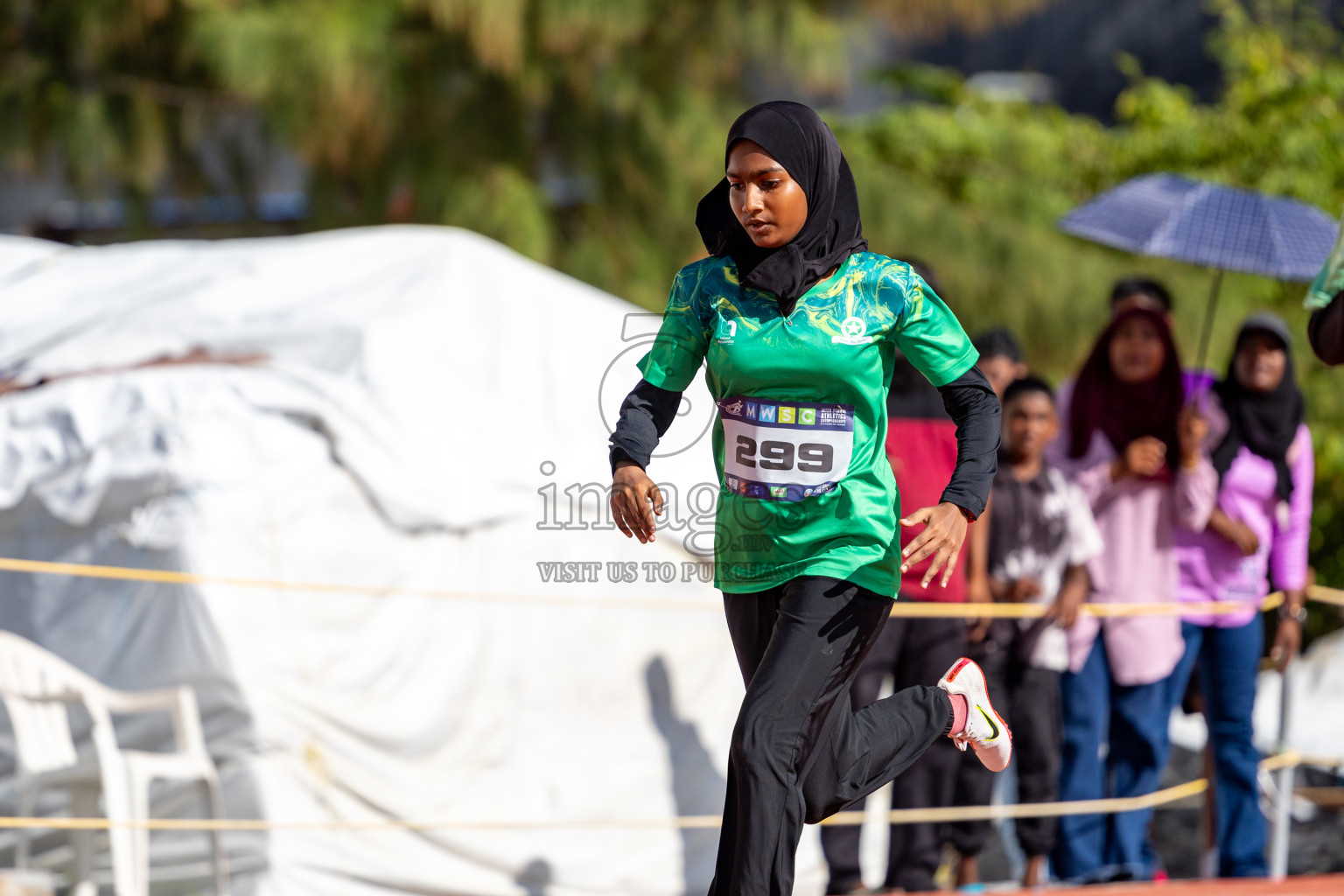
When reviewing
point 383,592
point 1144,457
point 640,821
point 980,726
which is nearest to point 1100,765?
point 1144,457

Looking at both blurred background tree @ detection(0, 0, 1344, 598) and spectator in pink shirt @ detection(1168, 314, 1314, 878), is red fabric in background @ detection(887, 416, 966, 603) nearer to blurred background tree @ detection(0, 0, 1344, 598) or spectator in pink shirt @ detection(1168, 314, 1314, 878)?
spectator in pink shirt @ detection(1168, 314, 1314, 878)

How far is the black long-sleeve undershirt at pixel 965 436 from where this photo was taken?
7.59 ft

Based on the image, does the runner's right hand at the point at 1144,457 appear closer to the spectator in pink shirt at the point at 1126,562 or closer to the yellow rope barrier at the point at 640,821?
the spectator in pink shirt at the point at 1126,562

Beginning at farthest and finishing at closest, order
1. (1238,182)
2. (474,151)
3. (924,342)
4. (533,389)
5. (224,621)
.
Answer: (1238,182) < (474,151) < (533,389) < (224,621) < (924,342)

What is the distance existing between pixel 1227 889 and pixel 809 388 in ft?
7.32

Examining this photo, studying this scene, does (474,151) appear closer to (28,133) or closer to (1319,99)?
(28,133)

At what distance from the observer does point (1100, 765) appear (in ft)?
14.0

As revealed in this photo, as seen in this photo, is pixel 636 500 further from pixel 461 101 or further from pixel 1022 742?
pixel 461 101

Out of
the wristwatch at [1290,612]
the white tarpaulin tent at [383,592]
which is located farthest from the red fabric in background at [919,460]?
the wristwatch at [1290,612]

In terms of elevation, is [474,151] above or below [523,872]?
above

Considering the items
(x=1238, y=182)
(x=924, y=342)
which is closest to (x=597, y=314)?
(x=924, y=342)

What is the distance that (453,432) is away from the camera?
438 centimetres

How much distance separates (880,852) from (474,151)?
396 cm

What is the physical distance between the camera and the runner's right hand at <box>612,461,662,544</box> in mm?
2281
